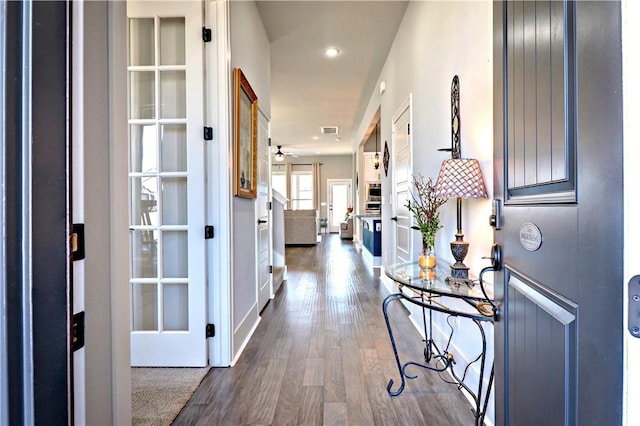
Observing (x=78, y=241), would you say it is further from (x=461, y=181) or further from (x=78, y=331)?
(x=461, y=181)

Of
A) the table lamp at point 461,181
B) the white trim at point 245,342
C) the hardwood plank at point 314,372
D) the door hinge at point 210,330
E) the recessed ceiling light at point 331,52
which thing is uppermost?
the recessed ceiling light at point 331,52

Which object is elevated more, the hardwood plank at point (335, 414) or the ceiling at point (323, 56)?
the ceiling at point (323, 56)

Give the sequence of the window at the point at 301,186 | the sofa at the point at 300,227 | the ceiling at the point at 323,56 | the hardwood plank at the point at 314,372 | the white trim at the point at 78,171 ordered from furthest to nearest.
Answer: the window at the point at 301,186
the sofa at the point at 300,227
the ceiling at the point at 323,56
the hardwood plank at the point at 314,372
the white trim at the point at 78,171

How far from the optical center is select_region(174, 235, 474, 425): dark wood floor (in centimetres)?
171

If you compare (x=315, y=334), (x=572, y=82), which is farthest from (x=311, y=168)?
(x=572, y=82)

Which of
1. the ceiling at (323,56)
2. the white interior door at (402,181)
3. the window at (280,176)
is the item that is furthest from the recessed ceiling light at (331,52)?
the window at (280,176)

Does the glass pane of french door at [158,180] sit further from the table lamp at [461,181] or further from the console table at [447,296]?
the table lamp at [461,181]

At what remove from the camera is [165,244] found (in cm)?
230

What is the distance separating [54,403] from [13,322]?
169 millimetres

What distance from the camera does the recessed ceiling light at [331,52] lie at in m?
4.07

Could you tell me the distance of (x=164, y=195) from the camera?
2.31 meters

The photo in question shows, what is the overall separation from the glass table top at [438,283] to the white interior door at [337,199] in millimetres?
10776

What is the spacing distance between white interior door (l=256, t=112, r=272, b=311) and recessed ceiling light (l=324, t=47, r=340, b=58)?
123 cm

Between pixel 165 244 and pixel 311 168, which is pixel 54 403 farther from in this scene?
pixel 311 168
